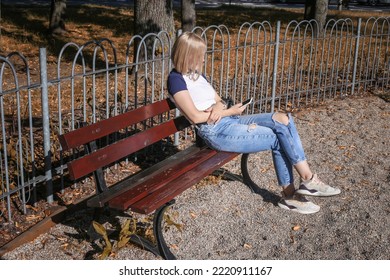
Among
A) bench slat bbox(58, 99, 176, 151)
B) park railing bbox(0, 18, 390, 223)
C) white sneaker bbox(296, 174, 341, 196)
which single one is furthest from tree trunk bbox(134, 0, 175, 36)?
white sneaker bbox(296, 174, 341, 196)

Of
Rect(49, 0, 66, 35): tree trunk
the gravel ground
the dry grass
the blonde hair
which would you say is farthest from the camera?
Rect(49, 0, 66, 35): tree trunk

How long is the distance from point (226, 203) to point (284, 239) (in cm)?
76

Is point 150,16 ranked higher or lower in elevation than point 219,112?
higher

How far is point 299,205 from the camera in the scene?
5.04 metres

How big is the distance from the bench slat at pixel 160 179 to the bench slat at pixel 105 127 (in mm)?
446

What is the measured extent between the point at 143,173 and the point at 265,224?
1059 mm

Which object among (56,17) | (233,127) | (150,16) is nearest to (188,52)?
(233,127)

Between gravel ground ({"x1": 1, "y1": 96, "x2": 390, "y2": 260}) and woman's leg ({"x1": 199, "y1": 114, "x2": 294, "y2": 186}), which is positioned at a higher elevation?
woman's leg ({"x1": 199, "y1": 114, "x2": 294, "y2": 186})

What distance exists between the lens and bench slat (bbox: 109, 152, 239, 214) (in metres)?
3.95

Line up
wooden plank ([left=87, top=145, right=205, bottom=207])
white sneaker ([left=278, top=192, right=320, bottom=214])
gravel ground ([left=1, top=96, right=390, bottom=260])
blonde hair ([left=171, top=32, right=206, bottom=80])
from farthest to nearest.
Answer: white sneaker ([left=278, top=192, right=320, bottom=214]) → blonde hair ([left=171, top=32, right=206, bottom=80]) → gravel ground ([left=1, top=96, right=390, bottom=260]) → wooden plank ([left=87, top=145, right=205, bottom=207])

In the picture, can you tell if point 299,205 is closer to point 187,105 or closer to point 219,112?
point 219,112

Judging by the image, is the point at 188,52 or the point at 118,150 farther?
the point at 188,52

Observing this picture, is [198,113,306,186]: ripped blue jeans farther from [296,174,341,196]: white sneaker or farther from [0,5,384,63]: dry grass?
[0,5,384,63]: dry grass

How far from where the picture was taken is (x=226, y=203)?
5.26 metres
